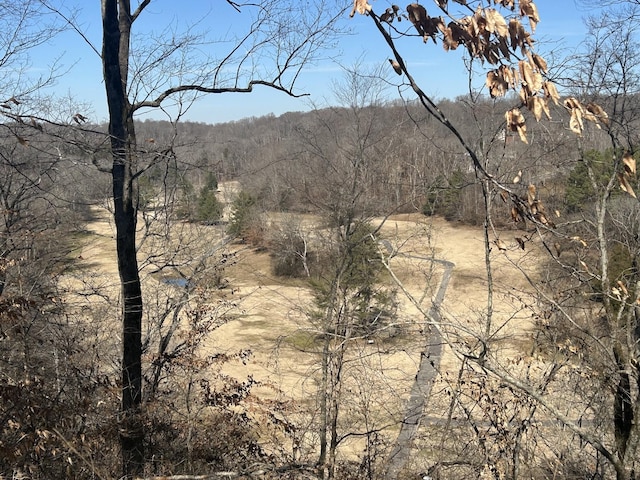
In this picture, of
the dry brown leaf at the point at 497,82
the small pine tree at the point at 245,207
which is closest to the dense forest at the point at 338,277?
the dry brown leaf at the point at 497,82

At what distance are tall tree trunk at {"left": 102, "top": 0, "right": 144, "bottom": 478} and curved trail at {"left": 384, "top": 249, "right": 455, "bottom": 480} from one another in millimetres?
3182

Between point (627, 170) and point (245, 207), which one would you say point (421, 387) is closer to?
point (627, 170)

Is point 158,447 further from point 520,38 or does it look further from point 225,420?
point 520,38

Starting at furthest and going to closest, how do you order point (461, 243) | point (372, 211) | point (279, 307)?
1. point (461, 243)
2. point (279, 307)
3. point (372, 211)

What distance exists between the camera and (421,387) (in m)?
13.0

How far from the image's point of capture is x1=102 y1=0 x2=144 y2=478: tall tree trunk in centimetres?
525

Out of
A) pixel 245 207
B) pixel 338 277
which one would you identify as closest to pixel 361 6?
pixel 338 277

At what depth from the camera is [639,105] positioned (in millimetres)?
6473

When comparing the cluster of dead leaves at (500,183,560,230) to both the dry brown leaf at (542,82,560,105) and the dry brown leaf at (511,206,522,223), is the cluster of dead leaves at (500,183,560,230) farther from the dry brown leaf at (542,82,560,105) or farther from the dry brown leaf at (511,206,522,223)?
the dry brown leaf at (542,82,560,105)

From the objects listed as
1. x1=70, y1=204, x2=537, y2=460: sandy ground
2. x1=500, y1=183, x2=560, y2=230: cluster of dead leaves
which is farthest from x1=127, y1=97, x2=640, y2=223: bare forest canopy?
x1=500, y1=183, x2=560, y2=230: cluster of dead leaves

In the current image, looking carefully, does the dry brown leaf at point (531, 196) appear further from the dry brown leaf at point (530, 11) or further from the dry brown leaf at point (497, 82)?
the dry brown leaf at point (530, 11)

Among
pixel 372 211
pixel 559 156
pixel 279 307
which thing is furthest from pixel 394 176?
pixel 279 307

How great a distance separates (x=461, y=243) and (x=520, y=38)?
34374 mm

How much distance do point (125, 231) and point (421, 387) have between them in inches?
374
